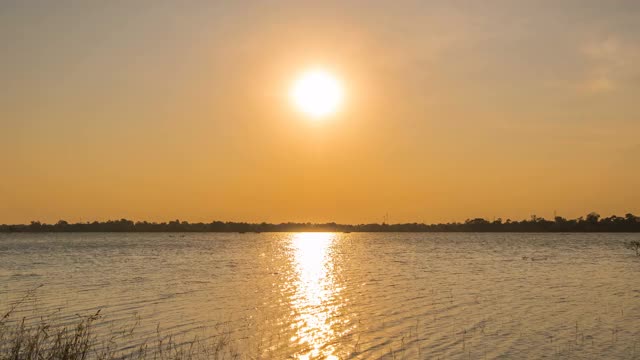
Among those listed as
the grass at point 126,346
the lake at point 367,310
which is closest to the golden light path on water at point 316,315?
the lake at point 367,310

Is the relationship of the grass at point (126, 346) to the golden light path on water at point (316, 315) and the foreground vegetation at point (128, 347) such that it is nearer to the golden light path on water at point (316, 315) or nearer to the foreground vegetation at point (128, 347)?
the foreground vegetation at point (128, 347)

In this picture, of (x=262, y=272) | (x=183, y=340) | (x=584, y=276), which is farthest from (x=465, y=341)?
(x=262, y=272)

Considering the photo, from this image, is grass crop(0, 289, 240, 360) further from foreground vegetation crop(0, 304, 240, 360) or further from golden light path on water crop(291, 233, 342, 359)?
golden light path on water crop(291, 233, 342, 359)

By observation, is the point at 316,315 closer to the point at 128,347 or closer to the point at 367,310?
the point at 367,310

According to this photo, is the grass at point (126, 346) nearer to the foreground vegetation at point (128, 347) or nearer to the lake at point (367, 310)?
the foreground vegetation at point (128, 347)

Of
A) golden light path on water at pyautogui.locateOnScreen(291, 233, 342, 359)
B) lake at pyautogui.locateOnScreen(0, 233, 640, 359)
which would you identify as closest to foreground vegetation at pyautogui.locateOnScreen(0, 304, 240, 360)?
lake at pyautogui.locateOnScreen(0, 233, 640, 359)

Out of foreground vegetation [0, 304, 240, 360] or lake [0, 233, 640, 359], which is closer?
foreground vegetation [0, 304, 240, 360]

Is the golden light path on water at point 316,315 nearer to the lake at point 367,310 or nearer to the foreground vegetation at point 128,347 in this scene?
the lake at point 367,310

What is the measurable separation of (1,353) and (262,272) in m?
50.6

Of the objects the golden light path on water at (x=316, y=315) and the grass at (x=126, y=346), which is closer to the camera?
the grass at (x=126, y=346)

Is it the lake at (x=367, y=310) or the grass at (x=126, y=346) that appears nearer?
the grass at (x=126, y=346)

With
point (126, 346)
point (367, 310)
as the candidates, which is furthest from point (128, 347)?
point (367, 310)

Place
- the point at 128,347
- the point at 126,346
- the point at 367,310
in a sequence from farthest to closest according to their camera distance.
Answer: the point at 367,310
the point at 126,346
the point at 128,347

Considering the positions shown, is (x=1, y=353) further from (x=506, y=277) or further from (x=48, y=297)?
(x=506, y=277)
